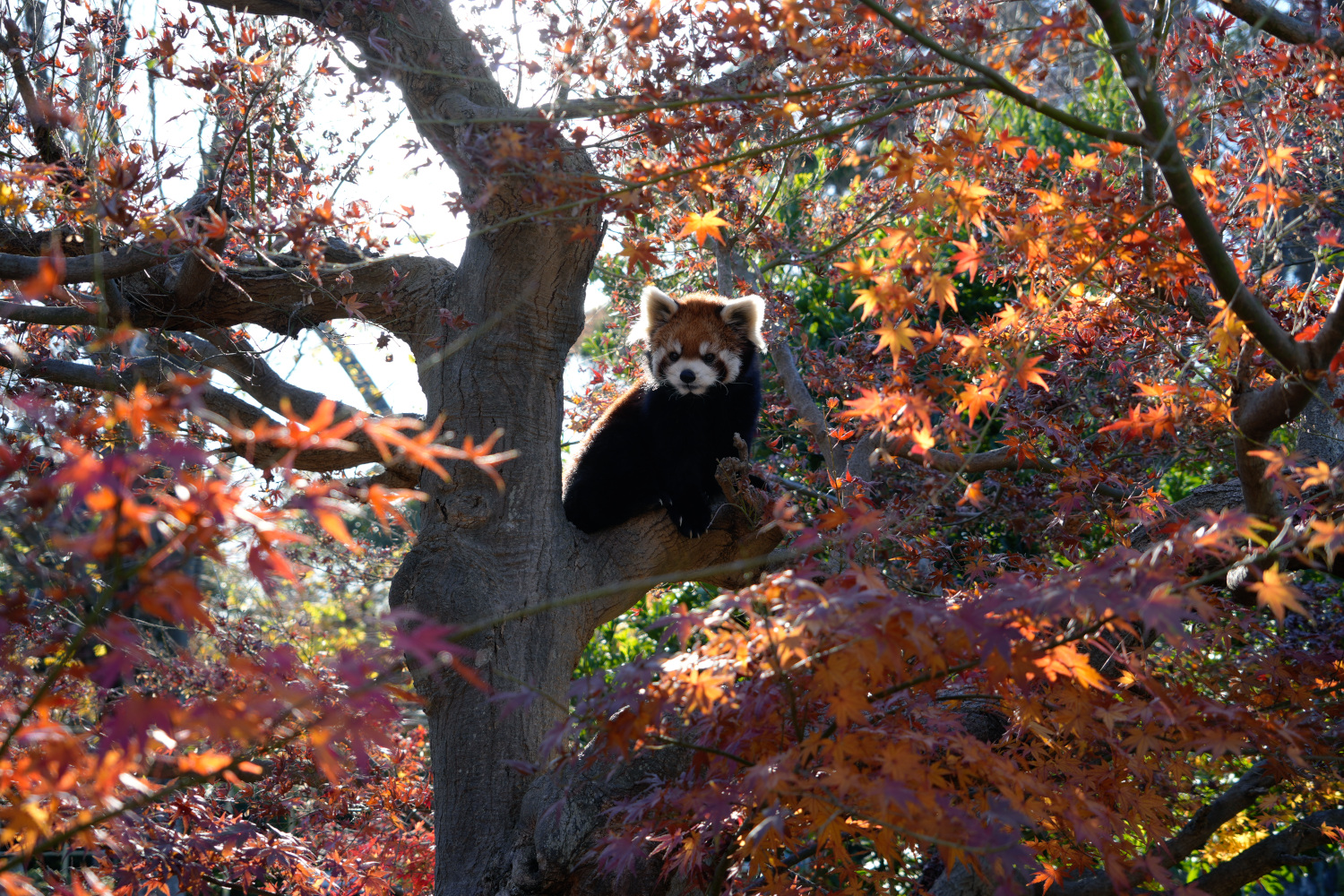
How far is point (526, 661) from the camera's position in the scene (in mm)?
3719

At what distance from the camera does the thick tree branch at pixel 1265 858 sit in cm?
369

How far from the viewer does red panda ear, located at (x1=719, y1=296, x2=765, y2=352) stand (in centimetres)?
480

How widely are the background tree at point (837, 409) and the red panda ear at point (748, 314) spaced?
1.41ft

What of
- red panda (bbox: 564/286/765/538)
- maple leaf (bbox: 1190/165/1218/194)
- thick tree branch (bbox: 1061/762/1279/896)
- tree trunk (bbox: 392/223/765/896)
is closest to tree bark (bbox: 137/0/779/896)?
tree trunk (bbox: 392/223/765/896)

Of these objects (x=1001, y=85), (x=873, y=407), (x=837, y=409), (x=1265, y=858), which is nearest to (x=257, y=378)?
(x=837, y=409)

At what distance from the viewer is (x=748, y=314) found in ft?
15.9

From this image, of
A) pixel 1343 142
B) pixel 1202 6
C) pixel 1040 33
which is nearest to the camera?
pixel 1040 33

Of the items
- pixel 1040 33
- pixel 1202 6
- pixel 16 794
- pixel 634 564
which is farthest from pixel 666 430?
pixel 1202 6

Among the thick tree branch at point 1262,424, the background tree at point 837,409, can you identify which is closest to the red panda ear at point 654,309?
the background tree at point 837,409

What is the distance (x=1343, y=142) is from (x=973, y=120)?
2203 mm

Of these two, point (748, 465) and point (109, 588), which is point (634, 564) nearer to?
point (748, 465)

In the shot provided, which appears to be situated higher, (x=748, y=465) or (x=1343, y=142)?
(x=1343, y=142)

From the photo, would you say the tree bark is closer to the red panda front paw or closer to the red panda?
the red panda front paw

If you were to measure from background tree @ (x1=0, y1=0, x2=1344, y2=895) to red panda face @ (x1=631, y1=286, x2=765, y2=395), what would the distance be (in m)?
0.47
